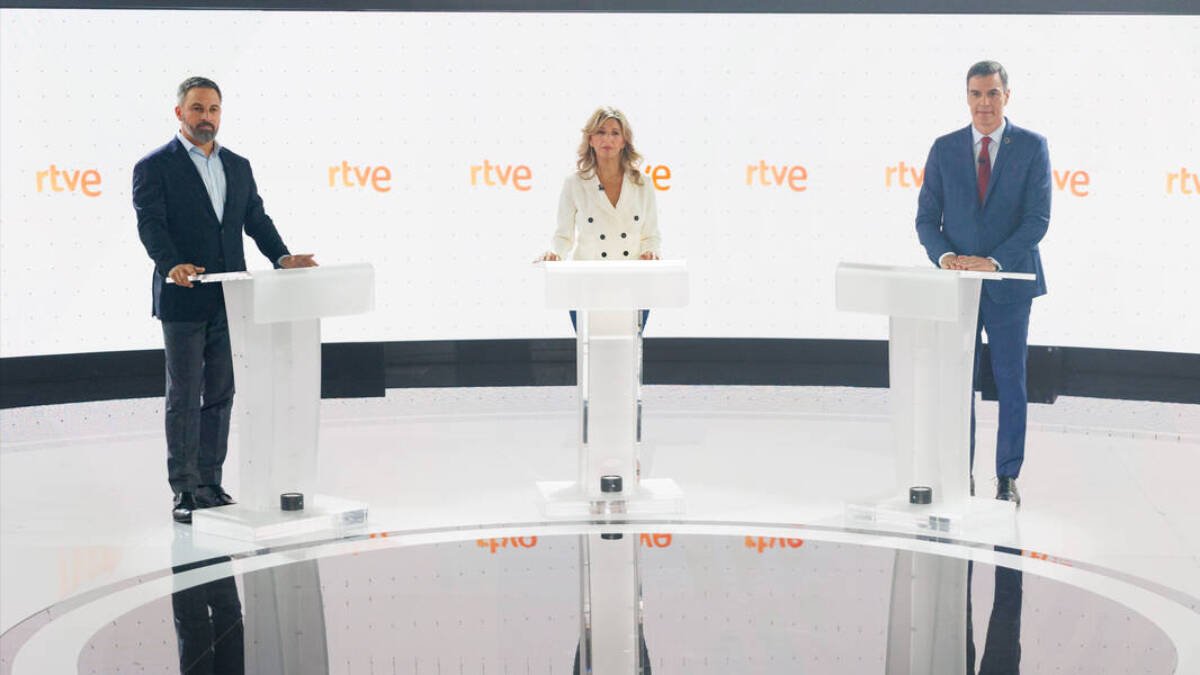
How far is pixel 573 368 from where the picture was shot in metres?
8.37

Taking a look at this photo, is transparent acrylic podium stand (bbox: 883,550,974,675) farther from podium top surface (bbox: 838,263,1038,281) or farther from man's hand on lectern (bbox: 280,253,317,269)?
man's hand on lectern (bbox: 280,253,317,269)

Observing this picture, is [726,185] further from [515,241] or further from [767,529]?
[767,529]

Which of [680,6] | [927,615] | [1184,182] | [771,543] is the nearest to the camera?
[927,615]

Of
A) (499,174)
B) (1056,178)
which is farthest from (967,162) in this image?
(499,174)

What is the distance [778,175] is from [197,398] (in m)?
3.62

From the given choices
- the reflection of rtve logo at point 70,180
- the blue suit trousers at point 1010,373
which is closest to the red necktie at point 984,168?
the blue suit trousers at point 1010,373

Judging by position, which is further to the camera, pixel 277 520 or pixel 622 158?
pixel 622 158

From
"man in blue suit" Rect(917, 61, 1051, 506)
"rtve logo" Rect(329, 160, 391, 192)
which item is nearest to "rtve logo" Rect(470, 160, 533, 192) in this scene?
"rtve logo" Rect(329, 160, 391, 192)

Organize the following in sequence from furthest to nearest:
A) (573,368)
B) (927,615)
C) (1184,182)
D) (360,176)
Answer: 1. (573,368)
2. (360,176)
3. (1184,182)
4. (927,615)

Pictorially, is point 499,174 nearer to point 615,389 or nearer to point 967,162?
point 615,389

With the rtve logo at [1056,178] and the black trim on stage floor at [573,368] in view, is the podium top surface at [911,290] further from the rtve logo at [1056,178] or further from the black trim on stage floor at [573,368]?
the black trim on stage floor at [573,368]

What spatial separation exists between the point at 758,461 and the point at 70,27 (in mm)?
3913

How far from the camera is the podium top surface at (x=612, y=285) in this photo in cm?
524

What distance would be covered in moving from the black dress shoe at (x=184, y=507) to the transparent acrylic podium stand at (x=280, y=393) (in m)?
0.11
